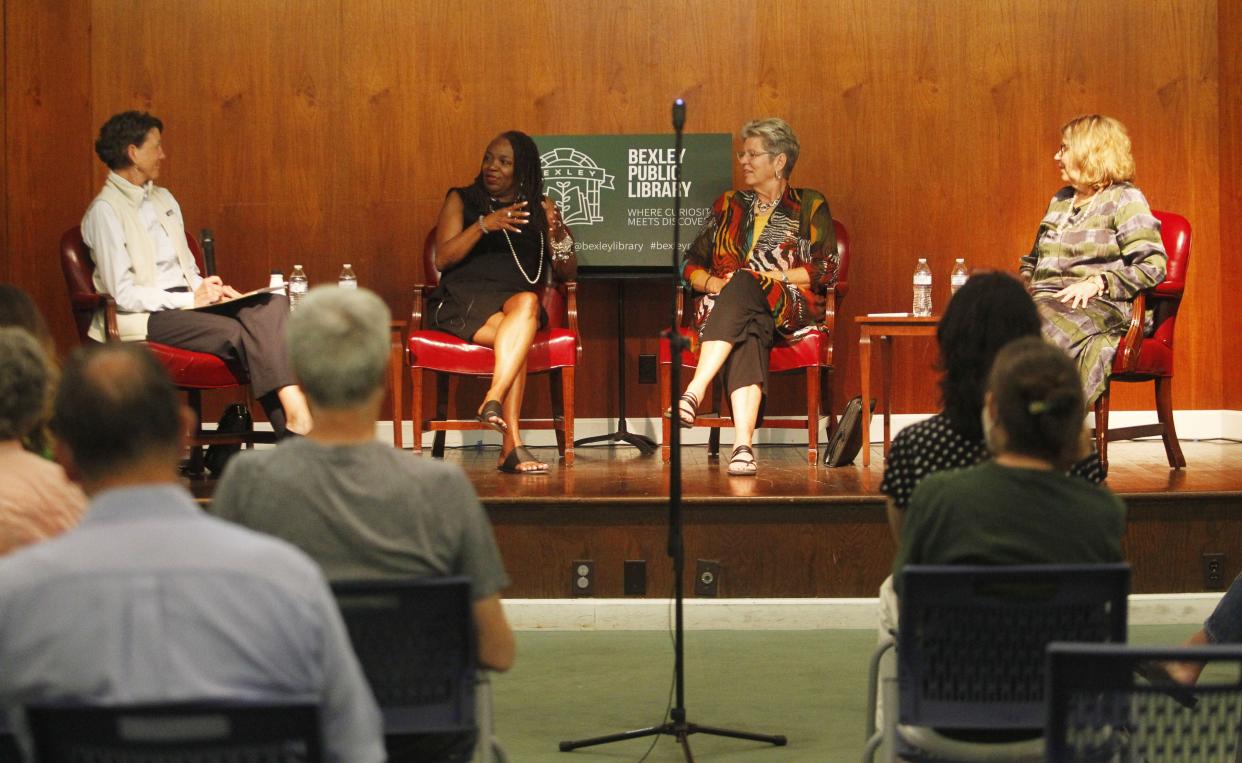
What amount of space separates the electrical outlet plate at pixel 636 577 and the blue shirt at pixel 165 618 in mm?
3022

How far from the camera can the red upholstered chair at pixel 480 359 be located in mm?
5551

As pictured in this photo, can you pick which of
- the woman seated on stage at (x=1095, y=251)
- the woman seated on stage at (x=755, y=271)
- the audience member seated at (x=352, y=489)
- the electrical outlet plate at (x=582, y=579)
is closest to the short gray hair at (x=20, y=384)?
the audience member seated at (x=352, y=489)

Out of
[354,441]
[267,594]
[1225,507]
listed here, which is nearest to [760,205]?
[1225,507]

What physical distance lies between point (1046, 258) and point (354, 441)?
4105mm

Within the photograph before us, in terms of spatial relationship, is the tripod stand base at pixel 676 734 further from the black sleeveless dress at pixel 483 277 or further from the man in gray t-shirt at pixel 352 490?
the black sleeveless dress at pixel 483 277

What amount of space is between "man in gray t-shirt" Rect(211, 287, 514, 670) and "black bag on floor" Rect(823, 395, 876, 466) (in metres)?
3.61

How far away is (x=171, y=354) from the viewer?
204 inches

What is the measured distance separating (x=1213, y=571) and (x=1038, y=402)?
2.78m

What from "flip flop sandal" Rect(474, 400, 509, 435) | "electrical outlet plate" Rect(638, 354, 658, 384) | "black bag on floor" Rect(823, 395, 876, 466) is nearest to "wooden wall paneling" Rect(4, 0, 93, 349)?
"flip flop sandal" Rect(474, 400, 509, 435)

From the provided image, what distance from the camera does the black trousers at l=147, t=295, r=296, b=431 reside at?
520 centimetres

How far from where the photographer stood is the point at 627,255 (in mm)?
6332

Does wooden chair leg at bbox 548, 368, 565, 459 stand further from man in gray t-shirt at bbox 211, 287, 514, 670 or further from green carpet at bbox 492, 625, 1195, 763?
man in gray t-shirt at bbox 211, 287, 514, 670

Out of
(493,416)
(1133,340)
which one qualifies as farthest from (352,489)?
(1133,340)

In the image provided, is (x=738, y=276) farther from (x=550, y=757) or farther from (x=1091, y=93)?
(x=550, y=757)
